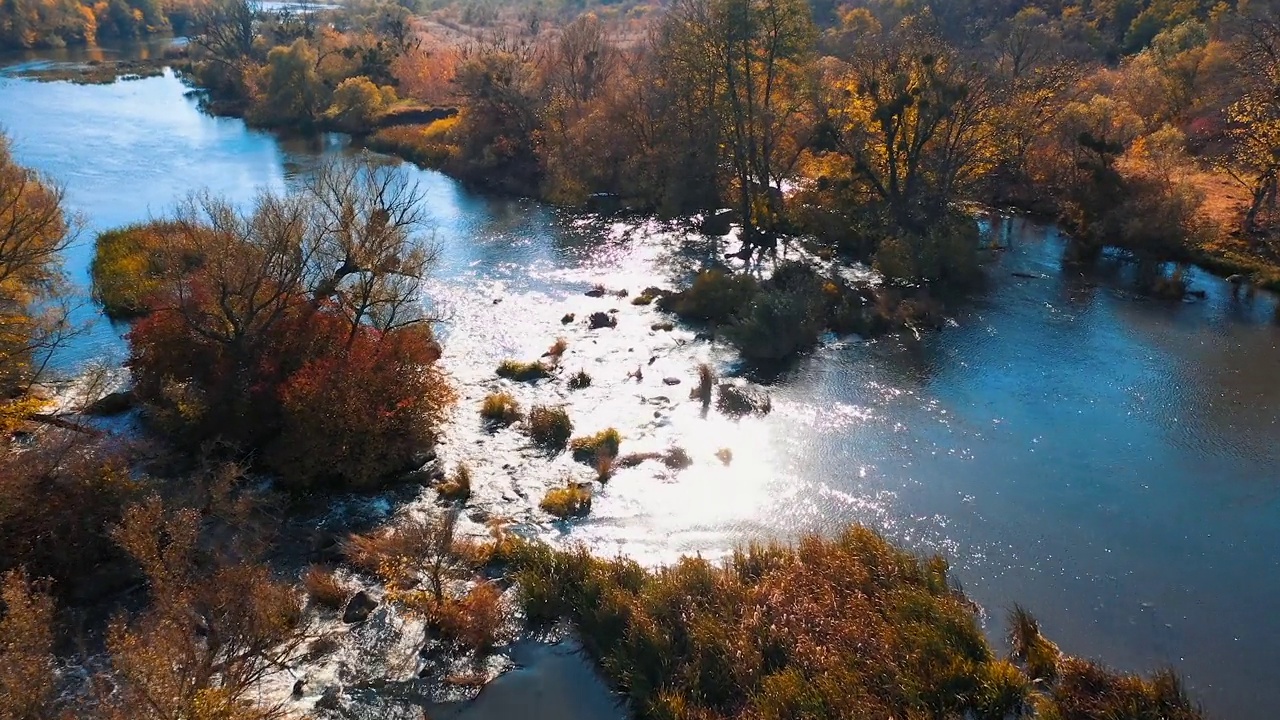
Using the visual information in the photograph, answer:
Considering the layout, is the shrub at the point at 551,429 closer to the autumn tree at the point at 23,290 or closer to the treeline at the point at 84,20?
the autumn tree at the point at 23,290

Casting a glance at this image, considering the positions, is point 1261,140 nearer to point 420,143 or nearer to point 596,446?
point 596,446

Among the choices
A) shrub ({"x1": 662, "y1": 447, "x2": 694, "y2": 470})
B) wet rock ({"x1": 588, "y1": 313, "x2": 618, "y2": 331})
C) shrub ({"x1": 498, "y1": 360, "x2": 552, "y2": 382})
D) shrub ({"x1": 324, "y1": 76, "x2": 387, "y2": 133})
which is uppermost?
shrub ({"x1": 324, "y1": 76, "x2": 387, "y2": 133})

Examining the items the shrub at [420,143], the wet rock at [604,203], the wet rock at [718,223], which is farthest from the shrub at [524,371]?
the shrub at [420,143]

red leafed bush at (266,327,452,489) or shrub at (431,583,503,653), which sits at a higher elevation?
red leafed bush at (266,327,452,489)

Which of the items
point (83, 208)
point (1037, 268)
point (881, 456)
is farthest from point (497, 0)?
point (881, 456)

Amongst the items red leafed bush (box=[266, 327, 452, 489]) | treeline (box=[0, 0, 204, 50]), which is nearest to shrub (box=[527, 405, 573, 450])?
red leafed bush (box=[266, 327, 452, 489])

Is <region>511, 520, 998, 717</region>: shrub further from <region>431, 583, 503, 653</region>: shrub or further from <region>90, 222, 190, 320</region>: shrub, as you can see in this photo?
<region>90, 222, 190, 320</region>: shrub
